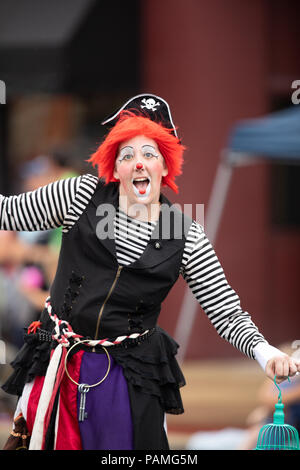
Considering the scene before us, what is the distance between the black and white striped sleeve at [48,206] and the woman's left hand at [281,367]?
809mm

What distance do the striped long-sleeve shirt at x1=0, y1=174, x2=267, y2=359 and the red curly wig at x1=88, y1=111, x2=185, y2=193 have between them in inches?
2.7

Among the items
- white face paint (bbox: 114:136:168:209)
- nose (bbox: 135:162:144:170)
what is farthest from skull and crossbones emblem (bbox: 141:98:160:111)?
nose (bbox: 135:162:144:170)

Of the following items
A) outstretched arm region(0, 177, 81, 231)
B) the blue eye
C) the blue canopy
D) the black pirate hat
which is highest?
the blue canopy

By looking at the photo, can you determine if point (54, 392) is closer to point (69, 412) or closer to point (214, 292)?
point (69, 412)

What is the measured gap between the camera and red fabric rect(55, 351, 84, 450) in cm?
267

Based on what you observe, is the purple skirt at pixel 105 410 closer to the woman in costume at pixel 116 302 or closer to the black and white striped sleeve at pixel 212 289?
the woman in costume at pixel 116 302

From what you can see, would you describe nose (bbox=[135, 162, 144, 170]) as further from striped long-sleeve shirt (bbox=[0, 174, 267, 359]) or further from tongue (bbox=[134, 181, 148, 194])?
striped long-sleeve shirt (bbox=[0, 174, 267, 359])

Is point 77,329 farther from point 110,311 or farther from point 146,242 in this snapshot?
point 146,242

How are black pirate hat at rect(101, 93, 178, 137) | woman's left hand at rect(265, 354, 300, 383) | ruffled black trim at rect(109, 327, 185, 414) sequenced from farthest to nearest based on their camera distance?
1. black pirate hat at rect(101, 93, 178, 137)
2. ruffled black trim at rect(109, 327, 185, 414)
3. woman's left hand at rect(265, 354, 300, 383)

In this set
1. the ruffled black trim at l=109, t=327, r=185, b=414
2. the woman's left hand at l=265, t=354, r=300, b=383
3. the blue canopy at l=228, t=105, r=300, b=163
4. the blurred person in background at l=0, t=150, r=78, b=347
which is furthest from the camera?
the blue canopy at l=228, t=105, r=300, b=163

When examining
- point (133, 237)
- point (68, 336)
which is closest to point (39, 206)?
point (133, 237)

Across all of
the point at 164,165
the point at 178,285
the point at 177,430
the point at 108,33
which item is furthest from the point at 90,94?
the point at 164,165

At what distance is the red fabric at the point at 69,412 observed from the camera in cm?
267
